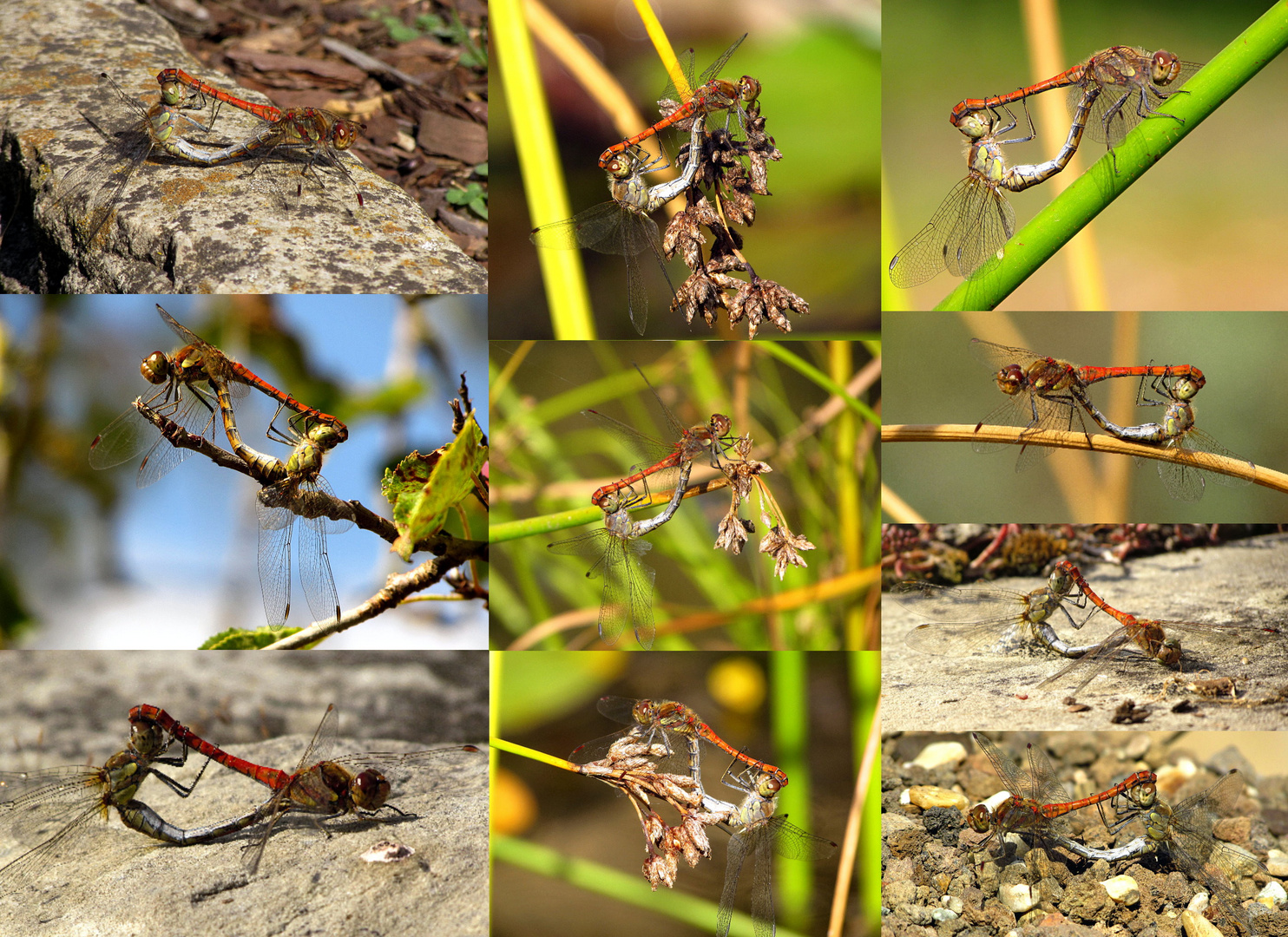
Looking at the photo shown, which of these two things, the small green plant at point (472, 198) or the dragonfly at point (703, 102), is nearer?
the dragonfly at point (703, 102)

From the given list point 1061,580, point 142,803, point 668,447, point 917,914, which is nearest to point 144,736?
point 142,803

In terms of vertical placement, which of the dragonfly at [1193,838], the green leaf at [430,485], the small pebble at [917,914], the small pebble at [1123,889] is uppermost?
the green leaf at [430,485]

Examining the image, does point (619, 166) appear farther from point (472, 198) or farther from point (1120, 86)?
point (1120, 86)

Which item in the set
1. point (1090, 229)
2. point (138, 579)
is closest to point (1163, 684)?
point (1090, 229)

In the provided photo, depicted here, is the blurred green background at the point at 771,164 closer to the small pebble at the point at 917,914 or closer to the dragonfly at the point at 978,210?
the dragonfly at the point at 978,210

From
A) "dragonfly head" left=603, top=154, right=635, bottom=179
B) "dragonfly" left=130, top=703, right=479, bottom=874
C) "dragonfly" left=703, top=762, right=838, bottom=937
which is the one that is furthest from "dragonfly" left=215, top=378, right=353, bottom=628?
"dragonfly" left=703, top=762, right=838, bottom=937

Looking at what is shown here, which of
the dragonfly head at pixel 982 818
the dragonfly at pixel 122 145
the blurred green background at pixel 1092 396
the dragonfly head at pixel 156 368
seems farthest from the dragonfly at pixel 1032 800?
the dragonfly at pixel 122 145
